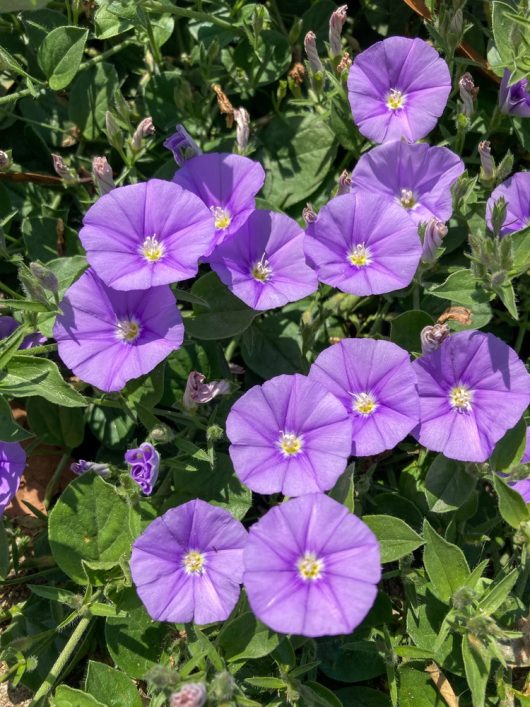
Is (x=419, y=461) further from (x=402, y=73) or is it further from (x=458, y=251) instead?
(x=402, y=73)

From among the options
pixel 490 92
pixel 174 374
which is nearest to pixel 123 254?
pixel 174 374

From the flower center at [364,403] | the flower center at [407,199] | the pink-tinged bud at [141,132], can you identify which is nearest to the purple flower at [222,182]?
the pink-tinged bud at [141,132]

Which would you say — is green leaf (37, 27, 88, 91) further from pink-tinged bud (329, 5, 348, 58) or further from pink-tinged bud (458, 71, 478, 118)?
pink-tinged bud (458, 71, 478, 118)

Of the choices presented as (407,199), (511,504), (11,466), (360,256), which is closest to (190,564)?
(11,466)

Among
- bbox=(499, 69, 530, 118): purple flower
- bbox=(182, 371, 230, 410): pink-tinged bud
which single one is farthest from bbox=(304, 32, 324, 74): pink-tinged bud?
bbox=(182, 371, 230, 410): pink-tinged bud

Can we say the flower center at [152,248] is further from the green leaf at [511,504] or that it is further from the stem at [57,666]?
the green leaf at [511,504]

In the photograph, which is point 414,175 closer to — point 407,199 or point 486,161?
point 407,199
